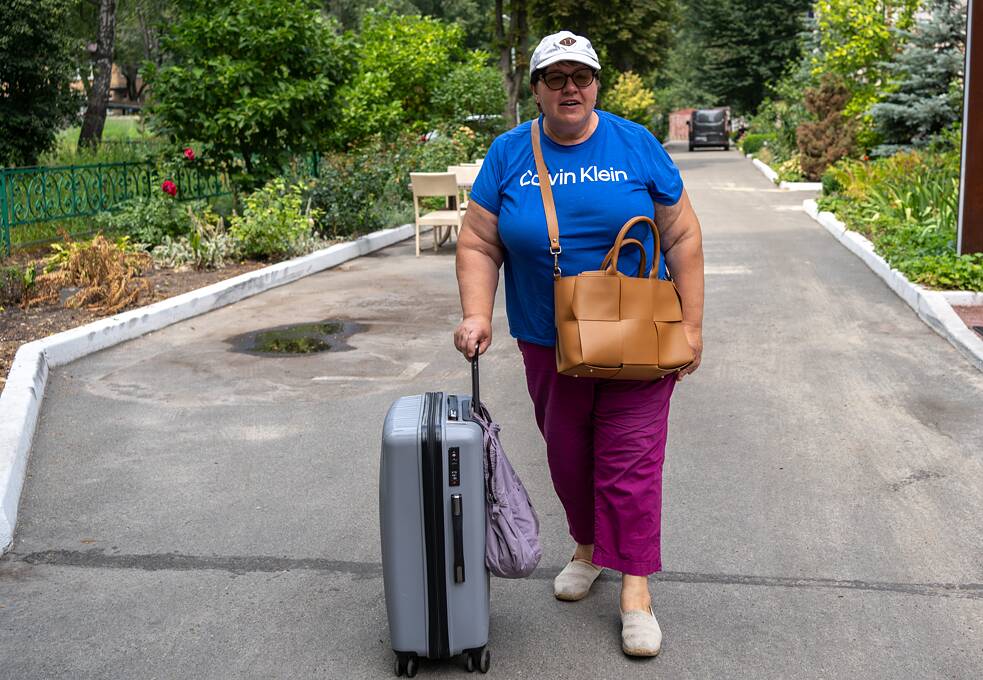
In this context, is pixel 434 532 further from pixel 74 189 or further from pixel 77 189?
pixel 77 189

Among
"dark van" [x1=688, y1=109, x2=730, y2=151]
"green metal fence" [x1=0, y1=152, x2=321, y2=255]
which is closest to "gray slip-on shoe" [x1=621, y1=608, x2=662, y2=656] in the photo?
"green metal fence" [x1=0, y1=152, x2=321, y2=255]

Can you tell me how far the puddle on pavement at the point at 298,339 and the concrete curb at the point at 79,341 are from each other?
2.91ft

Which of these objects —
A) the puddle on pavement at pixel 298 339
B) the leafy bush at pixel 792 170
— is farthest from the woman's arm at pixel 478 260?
the leafy bush at pixel 792 170

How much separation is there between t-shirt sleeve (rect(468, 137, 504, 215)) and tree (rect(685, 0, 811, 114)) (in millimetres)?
57347

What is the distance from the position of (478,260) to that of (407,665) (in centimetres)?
131

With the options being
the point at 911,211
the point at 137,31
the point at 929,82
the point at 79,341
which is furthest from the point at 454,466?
the point at 137,31

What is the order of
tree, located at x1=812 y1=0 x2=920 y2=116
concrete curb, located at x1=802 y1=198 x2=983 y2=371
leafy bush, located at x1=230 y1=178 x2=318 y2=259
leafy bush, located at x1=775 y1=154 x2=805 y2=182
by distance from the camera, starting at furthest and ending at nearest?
leafy bush, located at x1=775 y1=154 x2=805 y2=182 → tree, located at x1=812 y1=0 x2=920 y2=116 → leafy bush, located at x1=230 y1=178 x2=318 y2=259 → concrete curb, located at x1=802 y1=198 x2=983 y2=371

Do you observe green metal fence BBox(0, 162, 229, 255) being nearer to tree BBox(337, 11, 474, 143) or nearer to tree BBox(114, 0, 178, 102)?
tree BBox(337, 11, 474, 143)

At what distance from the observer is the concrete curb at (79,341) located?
5512 millimetres

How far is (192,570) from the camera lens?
451 centimetres

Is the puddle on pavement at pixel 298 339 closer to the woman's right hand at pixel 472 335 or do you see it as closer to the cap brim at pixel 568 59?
the woman's right hand at pixel 472 335

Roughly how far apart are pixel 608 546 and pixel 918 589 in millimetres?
1221

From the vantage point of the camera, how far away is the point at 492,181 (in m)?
3.76

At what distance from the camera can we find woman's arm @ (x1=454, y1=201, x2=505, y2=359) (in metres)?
3.79
